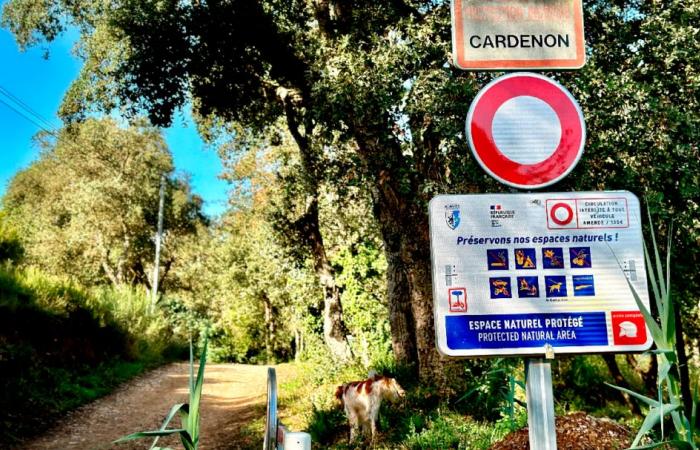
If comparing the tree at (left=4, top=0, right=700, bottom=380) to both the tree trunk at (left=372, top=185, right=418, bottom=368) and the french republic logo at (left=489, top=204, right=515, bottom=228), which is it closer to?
the tree trunk at (left=372, top=185, right=418, bottom=368)

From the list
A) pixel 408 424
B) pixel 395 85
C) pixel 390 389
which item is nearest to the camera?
pixel 408 424

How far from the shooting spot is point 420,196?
7758 millimetres

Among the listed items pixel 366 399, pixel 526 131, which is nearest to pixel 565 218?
pixel 526 131

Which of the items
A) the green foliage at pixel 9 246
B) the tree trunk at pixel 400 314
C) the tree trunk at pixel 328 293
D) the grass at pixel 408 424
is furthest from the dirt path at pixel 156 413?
the green foliage at pixel 9 246

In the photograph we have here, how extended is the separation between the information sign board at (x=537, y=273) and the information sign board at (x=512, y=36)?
488 mm

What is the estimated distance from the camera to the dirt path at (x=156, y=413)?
28.3 ft

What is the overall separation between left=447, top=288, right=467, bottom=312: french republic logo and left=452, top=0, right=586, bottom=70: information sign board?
2.56 feet

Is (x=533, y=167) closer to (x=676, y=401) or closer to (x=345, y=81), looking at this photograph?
(x=676, y=401)

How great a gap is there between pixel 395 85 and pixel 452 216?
570 centimetres

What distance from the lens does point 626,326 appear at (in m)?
1.83

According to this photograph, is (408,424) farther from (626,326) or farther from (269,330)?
(269,330)

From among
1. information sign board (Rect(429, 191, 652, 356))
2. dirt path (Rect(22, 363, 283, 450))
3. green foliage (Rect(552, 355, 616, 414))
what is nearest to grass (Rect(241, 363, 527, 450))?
dirt path (Rect(22, 363, 283, 450))

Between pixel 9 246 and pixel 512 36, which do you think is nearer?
pixel 512 36

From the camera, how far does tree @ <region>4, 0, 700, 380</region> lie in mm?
6539
